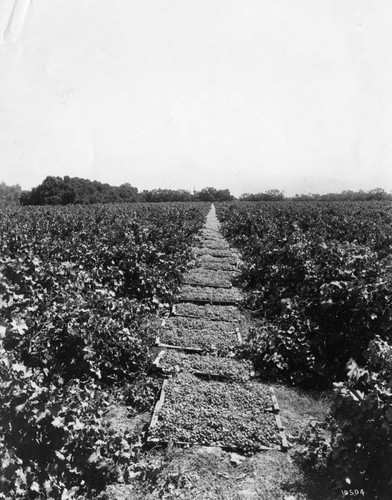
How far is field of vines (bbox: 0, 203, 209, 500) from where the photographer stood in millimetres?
2658

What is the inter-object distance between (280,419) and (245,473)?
3.79 ft

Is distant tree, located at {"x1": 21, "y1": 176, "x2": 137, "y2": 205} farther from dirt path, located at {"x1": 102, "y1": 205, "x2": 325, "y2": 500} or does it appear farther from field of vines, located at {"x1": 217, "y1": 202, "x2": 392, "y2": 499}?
field of vines, located at {"x1": 217, "y1": 202, "x2": 392, "y2": 499}

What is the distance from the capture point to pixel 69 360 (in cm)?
512

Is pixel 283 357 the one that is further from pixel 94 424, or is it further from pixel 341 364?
pixel 94 424

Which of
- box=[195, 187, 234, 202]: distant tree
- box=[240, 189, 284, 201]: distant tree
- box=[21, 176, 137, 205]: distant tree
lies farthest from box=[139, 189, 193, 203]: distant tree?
box=[21, 176, 137, 205]: distant tree

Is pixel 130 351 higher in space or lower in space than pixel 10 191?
lower

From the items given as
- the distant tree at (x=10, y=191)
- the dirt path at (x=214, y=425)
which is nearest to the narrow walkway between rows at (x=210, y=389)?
the dirt path at (x=214, y=425)

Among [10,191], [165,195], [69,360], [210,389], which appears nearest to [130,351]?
[69,360]

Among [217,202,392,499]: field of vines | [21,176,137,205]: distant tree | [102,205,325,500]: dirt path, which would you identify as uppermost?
[21,176,137,205]: distant tree

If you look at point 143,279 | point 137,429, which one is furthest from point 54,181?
point 137,429

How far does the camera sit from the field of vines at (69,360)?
2658mm

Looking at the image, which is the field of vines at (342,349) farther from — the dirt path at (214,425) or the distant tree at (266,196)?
the distant tree at (266,196)

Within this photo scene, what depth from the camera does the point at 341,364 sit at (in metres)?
6.39

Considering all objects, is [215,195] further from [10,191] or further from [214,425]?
[214,425]
